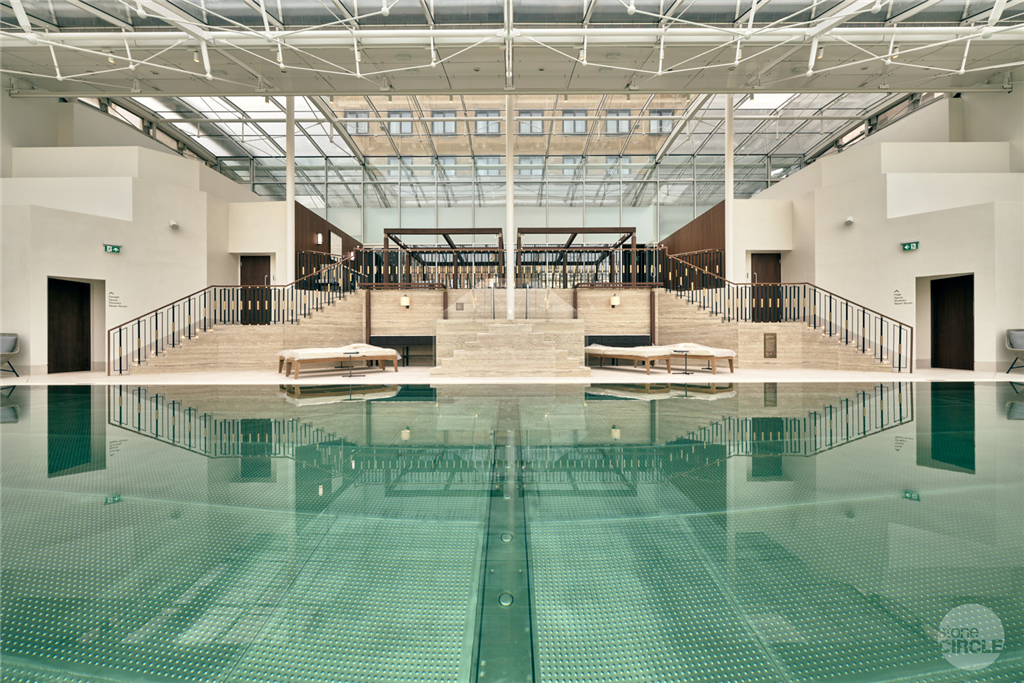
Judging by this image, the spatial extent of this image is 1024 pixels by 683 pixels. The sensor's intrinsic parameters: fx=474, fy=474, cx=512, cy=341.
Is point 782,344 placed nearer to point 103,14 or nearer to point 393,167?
point 393,167

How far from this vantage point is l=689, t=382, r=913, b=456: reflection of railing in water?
3.77 meters

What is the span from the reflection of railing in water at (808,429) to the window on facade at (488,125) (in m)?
15.1

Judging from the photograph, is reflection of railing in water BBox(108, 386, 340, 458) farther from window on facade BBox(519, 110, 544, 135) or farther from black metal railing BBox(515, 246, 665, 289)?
window on facade BBox(519, 110, 544, 135)

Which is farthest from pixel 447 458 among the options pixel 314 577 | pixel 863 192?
pixel 863 192

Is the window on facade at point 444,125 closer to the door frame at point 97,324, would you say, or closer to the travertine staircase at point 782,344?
the travertine staircase at point 782,344

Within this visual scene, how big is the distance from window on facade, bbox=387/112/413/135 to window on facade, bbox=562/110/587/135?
5633mm

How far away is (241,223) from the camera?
14938 millimetres

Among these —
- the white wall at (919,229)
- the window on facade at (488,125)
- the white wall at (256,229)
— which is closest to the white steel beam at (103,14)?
the white wall at (256,229)

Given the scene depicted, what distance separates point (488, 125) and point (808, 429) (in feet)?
54.7

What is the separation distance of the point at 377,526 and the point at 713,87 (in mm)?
13071

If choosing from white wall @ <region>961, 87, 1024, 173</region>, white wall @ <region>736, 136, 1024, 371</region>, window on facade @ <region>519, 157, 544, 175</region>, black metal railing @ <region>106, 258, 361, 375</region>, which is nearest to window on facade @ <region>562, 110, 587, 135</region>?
window on facade @ <region>519, 157, 544, 175</region>

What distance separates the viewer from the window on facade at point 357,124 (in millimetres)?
17156

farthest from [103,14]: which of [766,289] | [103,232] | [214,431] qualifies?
[766,289]

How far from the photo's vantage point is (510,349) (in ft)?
32.6
